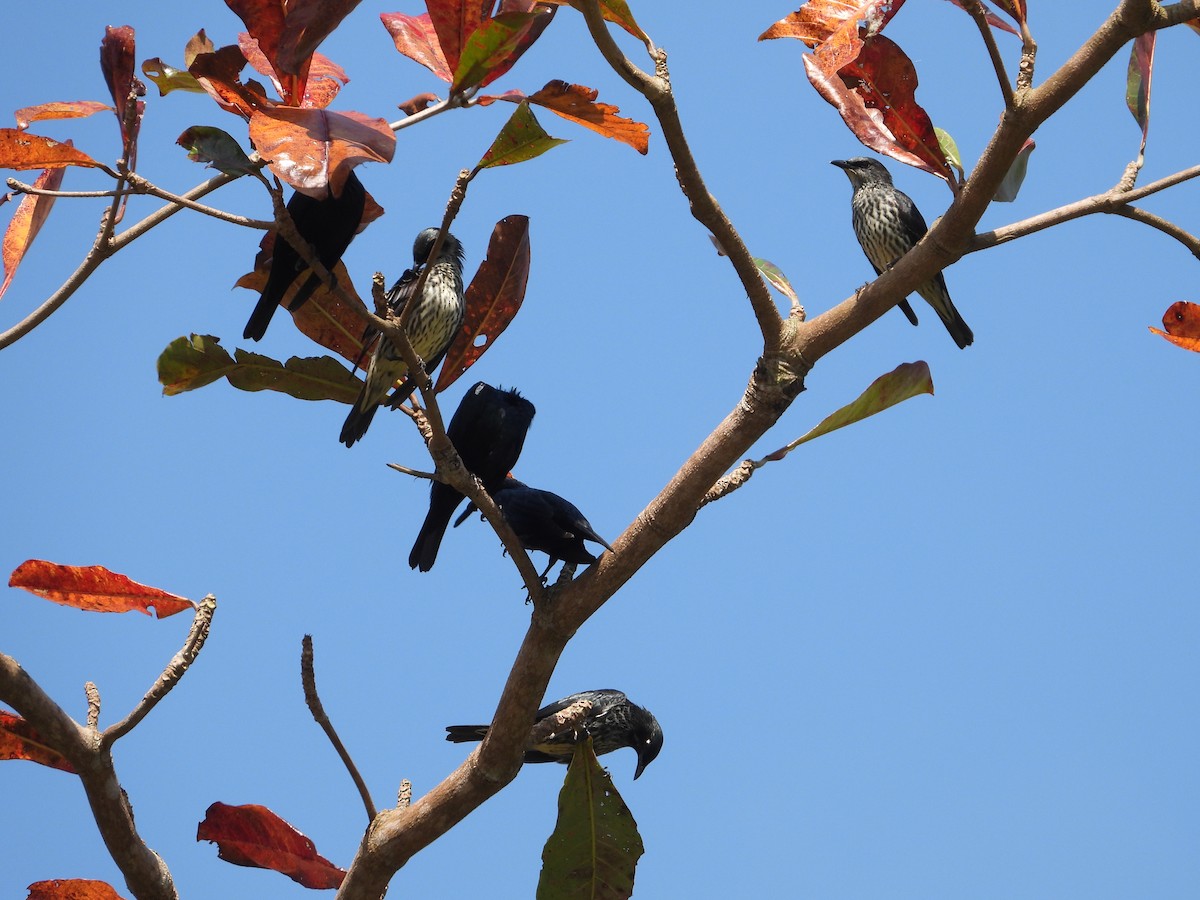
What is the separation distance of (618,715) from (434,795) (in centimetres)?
114

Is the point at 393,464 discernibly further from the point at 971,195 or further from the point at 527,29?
the point at 971,195

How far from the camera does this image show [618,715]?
3930mm

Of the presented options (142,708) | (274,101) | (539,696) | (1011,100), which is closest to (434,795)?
(539,696)

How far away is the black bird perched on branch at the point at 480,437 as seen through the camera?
158 inches

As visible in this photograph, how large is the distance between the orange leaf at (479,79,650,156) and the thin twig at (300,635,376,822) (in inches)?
51.7

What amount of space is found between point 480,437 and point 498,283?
0.95 metres

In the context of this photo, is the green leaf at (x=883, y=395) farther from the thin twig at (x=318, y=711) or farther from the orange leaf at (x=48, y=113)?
the orange leaf at (x=48, y=113)

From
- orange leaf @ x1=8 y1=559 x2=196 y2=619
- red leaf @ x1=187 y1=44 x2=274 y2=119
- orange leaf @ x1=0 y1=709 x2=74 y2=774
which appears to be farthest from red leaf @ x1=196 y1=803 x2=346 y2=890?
red leaf @ x1=187 y1=44 x2=274 y2=119

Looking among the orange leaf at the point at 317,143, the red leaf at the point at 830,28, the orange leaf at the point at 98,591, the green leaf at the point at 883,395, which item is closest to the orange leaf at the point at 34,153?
the orange leaf at the point at 317,143

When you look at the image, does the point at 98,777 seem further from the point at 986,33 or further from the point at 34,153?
the point at 986,33

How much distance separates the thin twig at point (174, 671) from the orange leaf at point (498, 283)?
3.54ft

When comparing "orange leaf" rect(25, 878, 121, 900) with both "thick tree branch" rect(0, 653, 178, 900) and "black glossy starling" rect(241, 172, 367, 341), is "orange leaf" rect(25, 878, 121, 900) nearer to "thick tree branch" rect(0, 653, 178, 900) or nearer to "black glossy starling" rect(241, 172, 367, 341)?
"thick tree branch" rect(0, 653, 178, 900)

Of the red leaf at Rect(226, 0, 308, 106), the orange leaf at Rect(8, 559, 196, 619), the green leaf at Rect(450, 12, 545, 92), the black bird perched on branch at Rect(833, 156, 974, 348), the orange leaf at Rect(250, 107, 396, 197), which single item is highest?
the black bird perched on branch at Rect(833, 156, 974, 348)

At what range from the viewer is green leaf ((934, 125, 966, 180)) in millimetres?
2639
